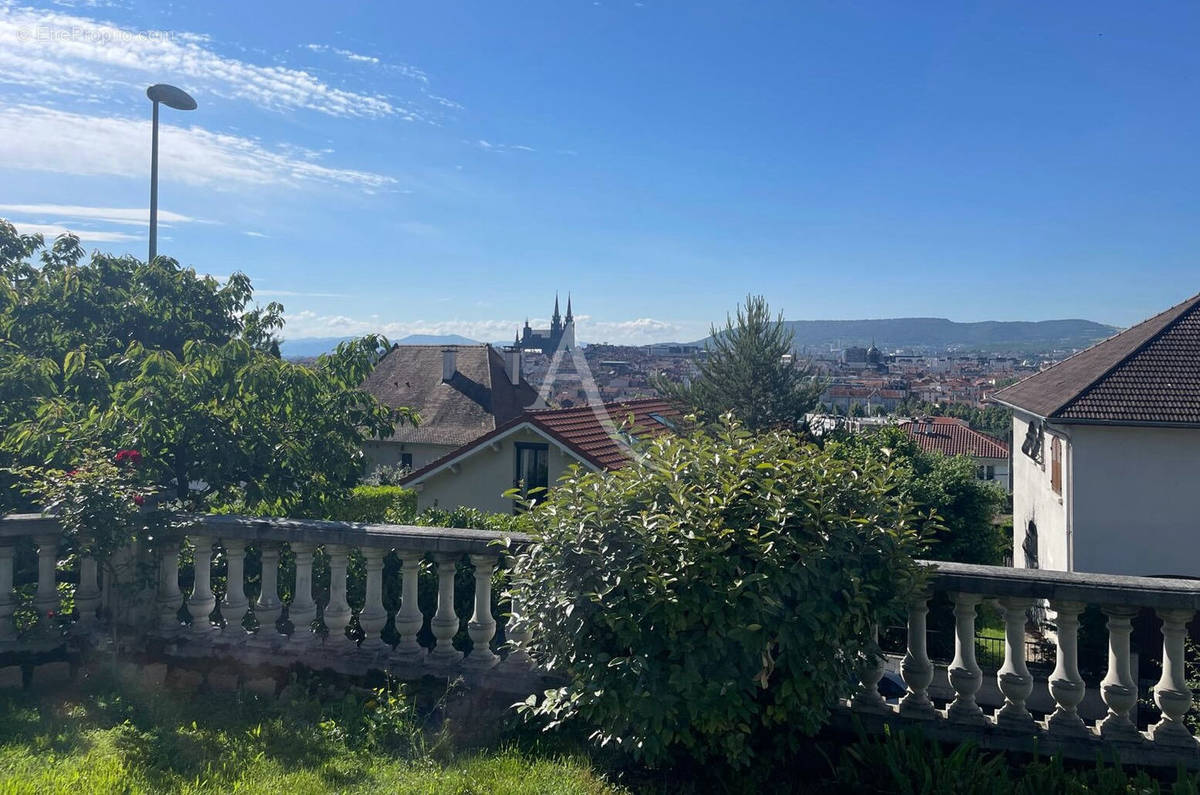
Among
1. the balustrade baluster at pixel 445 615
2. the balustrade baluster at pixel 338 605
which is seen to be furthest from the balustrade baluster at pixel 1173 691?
the balustrade baluster at pixel 338 605

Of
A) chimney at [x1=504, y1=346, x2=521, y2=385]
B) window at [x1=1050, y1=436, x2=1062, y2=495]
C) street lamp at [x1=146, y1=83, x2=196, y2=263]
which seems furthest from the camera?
chimney at [x1=504, y1=346, x2=521, y2=385]

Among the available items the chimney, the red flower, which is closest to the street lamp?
the red flower

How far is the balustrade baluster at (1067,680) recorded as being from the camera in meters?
3.39

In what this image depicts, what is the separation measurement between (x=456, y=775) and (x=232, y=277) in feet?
17.9

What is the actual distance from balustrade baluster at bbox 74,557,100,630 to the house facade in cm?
2219

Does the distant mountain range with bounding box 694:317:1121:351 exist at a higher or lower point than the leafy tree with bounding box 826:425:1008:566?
higher

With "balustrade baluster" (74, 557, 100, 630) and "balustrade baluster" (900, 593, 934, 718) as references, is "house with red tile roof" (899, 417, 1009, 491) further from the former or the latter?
"balustrade baluster" (74, 557, 100, 630)

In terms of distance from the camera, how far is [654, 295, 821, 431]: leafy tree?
2712 centimetres

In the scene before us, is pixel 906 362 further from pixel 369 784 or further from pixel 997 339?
pixel 369 784

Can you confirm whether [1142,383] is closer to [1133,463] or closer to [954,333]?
[1133,463]

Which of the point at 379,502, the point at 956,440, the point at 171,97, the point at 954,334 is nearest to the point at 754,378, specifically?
the point at 379,502

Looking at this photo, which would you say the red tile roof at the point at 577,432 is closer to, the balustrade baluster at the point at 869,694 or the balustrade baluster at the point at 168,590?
the balustrade baluster at the point at 168,590

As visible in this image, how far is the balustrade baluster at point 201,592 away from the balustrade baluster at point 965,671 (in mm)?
3936

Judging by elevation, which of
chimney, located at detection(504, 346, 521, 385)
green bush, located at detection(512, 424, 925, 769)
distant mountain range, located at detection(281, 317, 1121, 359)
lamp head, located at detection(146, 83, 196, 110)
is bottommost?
green bush, located at detection(512, 424, 925, 769)
